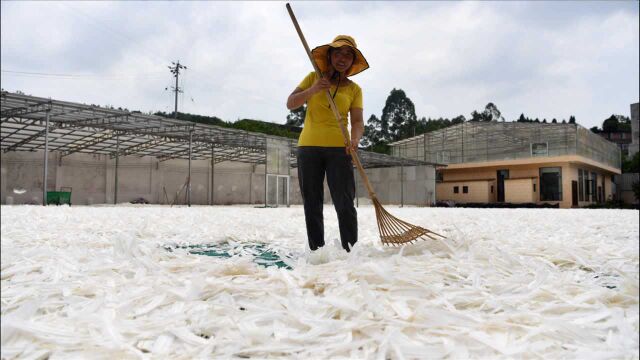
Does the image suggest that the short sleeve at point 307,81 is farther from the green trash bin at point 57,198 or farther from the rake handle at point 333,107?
the green trash bin at point 57,198

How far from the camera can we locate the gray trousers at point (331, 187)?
1926 millimetres

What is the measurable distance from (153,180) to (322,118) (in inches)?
597

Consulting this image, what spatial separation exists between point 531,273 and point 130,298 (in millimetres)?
1283

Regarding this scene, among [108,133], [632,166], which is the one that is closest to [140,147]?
[108,133]

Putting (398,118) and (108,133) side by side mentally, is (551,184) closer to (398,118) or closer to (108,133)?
(398,118)

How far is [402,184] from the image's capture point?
674 inches

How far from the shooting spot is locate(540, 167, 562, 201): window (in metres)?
Result: 16.0

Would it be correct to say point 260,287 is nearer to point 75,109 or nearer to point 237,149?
point 75,109

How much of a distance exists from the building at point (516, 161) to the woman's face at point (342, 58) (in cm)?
1635

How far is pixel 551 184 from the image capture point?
53.4ft

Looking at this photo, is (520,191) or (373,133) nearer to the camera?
(520,191)

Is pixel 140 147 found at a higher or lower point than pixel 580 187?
higher

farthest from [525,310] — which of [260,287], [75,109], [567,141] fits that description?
[567,141]

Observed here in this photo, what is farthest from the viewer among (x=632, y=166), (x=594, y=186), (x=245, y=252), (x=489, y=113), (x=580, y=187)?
(x=489, y=113)
